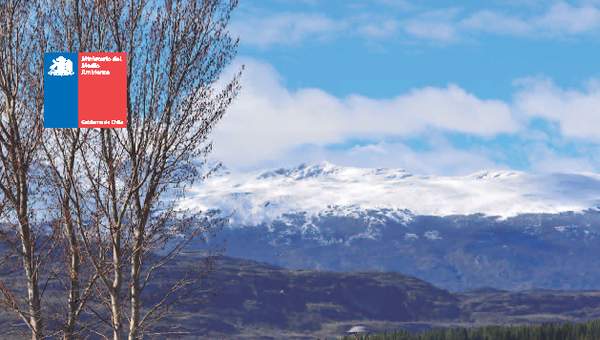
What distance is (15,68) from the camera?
4509cm

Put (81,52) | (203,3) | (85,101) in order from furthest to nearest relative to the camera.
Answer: (203,3) < (81,52) < (85,101)

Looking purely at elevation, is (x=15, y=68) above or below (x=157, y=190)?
above

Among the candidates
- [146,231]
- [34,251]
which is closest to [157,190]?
[146,231]

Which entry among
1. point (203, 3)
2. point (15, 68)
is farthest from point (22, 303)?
point (203, 3)

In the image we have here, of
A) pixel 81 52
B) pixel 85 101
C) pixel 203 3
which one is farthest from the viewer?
pixel 203 3

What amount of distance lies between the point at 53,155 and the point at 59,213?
2666 mm

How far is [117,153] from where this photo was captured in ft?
145

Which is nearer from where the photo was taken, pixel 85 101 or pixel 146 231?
pixel 85 101

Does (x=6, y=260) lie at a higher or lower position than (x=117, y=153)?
lower

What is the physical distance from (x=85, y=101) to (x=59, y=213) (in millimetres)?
7500

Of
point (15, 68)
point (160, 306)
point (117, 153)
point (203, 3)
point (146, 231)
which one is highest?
point (203, 3)

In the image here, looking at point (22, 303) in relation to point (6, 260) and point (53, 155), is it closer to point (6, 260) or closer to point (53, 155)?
point (6, 260)

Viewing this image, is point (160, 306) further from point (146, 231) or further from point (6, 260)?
point (6, 260)

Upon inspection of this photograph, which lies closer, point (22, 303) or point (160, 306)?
point (22, 303)
